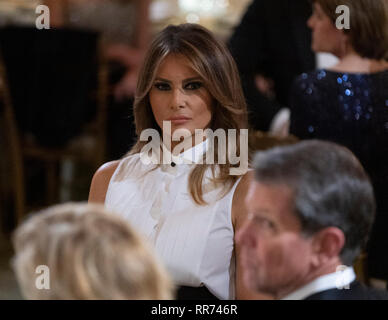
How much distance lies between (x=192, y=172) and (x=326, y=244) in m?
0.62

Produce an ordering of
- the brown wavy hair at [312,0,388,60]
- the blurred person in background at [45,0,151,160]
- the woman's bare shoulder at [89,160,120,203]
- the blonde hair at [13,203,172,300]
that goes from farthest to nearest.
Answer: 1. the blurred person in background at [45,0,151,160]
2. the brown wavy hair at [312,0,388,60]
3. the woman's bare shoulder at [89,160,120,203]
4. the blonde hair at [13,203,172,300]

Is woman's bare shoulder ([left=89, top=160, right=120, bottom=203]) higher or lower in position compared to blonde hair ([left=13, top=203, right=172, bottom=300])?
lower

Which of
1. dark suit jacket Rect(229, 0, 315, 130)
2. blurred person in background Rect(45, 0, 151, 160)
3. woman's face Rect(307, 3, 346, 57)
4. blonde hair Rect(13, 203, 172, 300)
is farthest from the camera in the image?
blurred person in background Rect(45, 0, 151, 160)

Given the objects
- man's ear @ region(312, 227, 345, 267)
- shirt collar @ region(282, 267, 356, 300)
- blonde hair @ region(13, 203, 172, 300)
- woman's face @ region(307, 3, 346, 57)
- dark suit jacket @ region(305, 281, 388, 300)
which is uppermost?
woman's face @ region(307, 3, 346, 57)

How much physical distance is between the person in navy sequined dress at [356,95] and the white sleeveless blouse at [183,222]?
0.49m

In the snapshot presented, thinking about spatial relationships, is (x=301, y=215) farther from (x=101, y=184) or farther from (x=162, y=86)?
(x=101, y=184)

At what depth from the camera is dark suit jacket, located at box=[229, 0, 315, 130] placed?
298 cm

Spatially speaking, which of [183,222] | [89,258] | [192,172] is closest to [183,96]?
[192,172]

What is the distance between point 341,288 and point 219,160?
62 centimetres

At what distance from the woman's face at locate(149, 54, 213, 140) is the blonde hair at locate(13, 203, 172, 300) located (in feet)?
2.86

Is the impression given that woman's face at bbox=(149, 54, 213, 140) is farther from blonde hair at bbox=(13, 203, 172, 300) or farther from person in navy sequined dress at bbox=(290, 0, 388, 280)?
blonde hair at bbox=(13, 203, 172, 300)

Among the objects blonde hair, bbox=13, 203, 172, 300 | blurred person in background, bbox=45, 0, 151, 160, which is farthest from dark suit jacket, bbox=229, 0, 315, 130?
blonde hair, bbox=13, 203, 172, 300

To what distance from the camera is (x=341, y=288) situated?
1.26 metres
